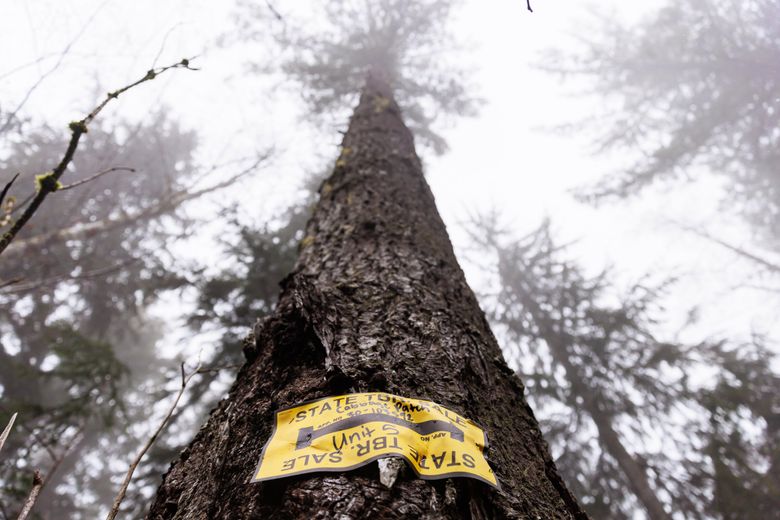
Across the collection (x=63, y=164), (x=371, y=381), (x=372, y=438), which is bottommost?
(x=372, y=438)

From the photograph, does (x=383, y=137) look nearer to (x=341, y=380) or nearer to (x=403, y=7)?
(x=341, y=380)

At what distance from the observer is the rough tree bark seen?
83 centimetres

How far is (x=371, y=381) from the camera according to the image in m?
1.08

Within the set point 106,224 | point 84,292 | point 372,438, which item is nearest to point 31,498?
point 372,438

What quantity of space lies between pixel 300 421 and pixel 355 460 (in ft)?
0.62

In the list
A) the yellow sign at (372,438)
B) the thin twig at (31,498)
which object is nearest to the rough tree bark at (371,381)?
the yellow sign at (372,438)

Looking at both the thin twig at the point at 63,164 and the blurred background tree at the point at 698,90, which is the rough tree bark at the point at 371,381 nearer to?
the thin twig at the point at 63,164

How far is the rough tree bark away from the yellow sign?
31mm

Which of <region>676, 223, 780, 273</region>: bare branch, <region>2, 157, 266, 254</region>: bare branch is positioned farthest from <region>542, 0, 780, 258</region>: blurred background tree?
<region>2, 157, 266, 254</region>: bare branch

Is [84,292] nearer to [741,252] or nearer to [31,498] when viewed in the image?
[31,498]

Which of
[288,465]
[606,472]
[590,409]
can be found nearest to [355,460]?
[288,465]

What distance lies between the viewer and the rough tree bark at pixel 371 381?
2.73 ft

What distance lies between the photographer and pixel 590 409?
7746mm

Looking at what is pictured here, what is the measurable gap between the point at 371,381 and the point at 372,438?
0.70 ft
